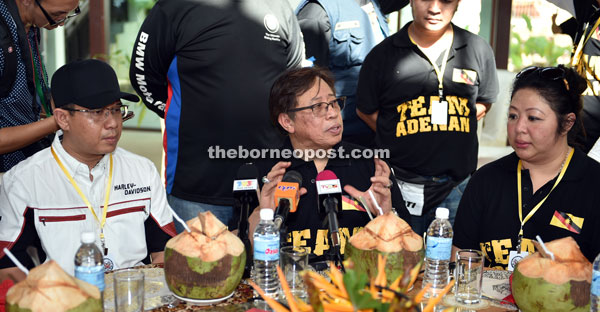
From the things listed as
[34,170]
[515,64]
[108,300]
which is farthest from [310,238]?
[515,64]

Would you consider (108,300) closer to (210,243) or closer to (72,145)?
(210,243)

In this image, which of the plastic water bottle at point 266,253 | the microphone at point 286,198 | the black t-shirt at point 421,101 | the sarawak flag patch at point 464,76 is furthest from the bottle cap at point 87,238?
the sarawak flag patch at point 464,76

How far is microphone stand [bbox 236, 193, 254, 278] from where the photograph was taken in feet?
6.23

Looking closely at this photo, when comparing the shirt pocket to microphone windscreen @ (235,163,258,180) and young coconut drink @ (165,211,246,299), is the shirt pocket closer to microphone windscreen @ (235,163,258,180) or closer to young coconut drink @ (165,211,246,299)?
microphone windscreen @ (235,163,258,180)

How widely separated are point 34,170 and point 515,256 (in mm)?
1864

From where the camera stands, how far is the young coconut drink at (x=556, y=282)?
1.57 m

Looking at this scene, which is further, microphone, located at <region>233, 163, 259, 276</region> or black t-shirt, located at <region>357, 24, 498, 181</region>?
black t-shirt, located at <region>357, 24, 498, 181</region>

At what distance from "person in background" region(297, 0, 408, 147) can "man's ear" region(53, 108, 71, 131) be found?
1.71 metres

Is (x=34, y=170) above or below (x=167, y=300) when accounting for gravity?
above

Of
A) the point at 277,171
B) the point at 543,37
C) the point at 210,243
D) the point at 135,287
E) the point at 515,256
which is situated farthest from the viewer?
the point at 543,37

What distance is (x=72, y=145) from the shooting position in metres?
2.30

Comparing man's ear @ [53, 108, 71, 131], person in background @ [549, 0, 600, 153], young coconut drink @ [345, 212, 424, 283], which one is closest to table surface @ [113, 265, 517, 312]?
young coconut drink @ [345, 212, 424, 283]

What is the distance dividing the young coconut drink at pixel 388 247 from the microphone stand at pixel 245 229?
35cm

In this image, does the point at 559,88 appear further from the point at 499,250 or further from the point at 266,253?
the point at 266,253
